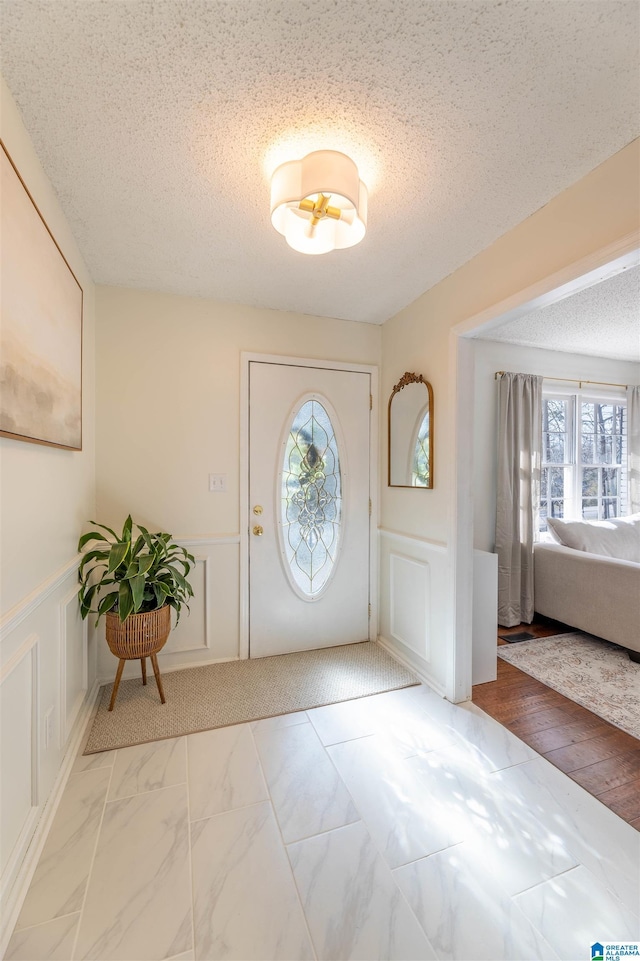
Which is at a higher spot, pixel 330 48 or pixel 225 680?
pixel 330 48

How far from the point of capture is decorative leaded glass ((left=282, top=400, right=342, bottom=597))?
280 centimetres

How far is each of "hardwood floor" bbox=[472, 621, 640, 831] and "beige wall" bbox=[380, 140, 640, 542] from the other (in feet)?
3.32

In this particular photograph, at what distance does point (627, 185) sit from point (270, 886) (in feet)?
8.69

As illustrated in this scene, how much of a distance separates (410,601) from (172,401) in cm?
205

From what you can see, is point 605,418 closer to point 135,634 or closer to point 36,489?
point 135,634

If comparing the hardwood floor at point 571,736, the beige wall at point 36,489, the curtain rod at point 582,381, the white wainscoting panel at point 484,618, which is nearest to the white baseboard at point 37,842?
the beige wall at point 36,489

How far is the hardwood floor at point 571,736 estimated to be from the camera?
1646 mm

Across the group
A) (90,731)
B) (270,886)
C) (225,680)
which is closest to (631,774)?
(270,886)

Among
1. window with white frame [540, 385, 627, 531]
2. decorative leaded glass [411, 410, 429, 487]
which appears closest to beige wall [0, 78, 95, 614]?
decorative leaded glass [411, 410, 429, 487]

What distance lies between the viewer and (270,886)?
4.13 ft

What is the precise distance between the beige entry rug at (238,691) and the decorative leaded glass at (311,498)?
20.7 inches

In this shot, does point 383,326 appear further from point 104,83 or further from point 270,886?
point 270,886

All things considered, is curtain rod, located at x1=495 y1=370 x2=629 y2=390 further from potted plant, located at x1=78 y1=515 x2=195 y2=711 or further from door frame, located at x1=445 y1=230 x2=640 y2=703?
potted plant, located at x1=78 y1=515 x2=195 y2=711

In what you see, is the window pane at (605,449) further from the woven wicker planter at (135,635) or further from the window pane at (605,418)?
the woven wicker planter at (135,635)
